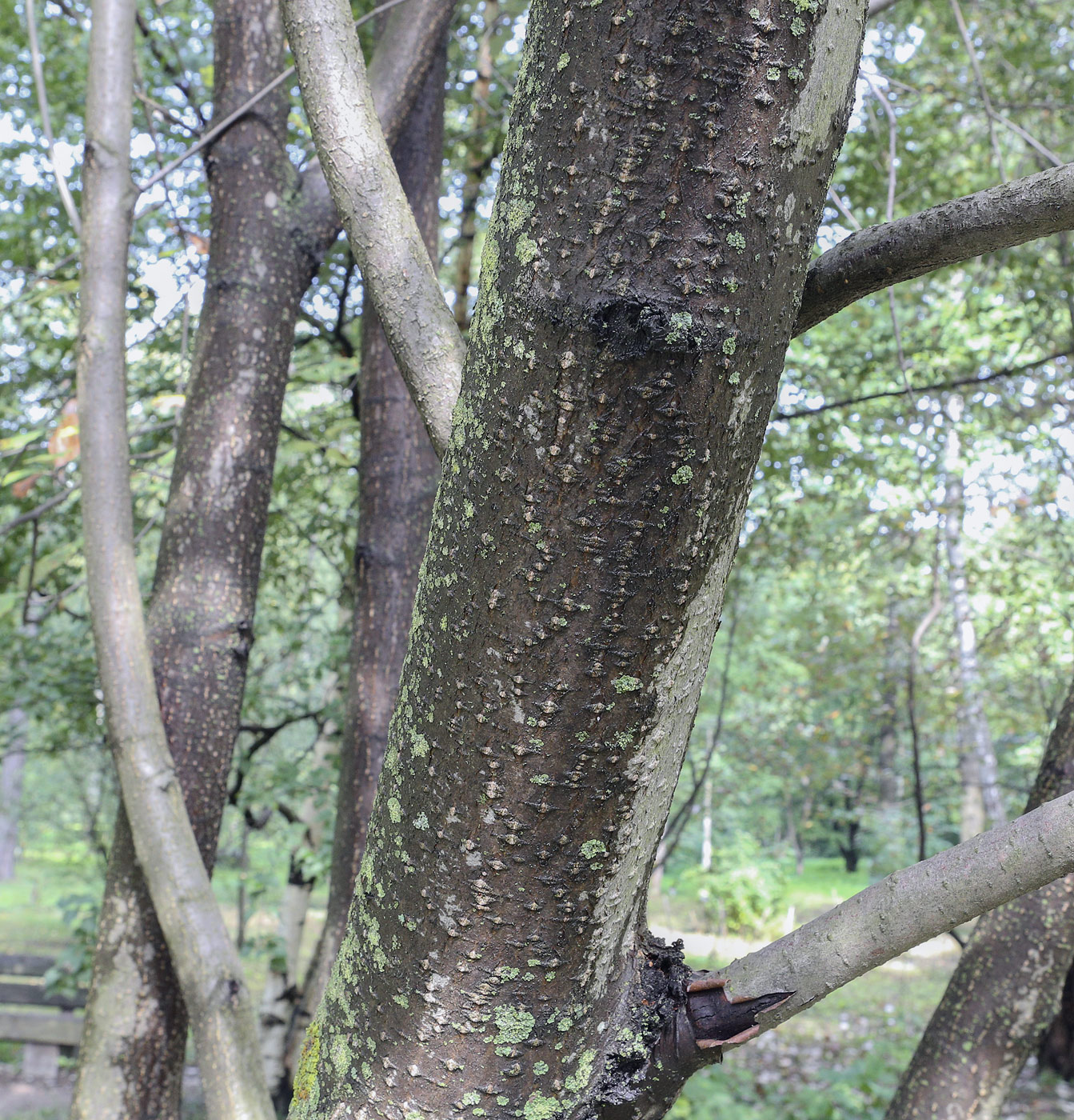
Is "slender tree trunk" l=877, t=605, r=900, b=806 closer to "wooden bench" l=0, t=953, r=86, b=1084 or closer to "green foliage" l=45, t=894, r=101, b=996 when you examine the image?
"green foliage" l=45, t=894, r=101, b=996

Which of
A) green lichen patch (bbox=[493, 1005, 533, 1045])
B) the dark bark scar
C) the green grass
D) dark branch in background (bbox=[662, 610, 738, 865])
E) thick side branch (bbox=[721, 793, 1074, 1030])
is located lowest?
green lichen patch (bbox=[493, 1005, 533, 1045])

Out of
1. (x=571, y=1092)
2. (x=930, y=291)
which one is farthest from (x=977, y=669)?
(x=571, y=1092)

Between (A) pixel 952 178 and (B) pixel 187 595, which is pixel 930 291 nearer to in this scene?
(A) pixel 952 178

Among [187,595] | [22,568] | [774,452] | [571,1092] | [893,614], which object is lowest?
[571,1092]

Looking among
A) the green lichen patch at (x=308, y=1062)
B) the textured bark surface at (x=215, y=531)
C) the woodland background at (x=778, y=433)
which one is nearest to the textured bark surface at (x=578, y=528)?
the green lichen patch at (x=308, y=1062)

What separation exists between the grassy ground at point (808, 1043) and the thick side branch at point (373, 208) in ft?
13.2

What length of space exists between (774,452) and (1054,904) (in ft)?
8.38

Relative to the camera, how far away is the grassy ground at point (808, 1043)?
4328 mm

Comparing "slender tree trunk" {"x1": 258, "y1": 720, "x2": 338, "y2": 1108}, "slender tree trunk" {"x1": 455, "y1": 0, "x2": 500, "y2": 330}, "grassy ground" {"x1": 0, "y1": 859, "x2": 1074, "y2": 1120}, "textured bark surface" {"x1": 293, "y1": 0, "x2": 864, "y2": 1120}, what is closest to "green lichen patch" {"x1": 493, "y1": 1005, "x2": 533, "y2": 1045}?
"textured bark surface" {"x1": 293, "y1": 0, "x2": 864, "y2": 1120}

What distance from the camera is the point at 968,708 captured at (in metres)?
8.00

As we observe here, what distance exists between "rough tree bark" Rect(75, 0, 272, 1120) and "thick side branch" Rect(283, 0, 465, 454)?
2.19 feet

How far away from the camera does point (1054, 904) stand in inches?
76.5

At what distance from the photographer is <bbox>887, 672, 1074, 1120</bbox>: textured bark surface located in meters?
1.92

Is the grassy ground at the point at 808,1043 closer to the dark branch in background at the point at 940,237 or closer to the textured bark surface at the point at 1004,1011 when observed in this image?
the textured bark surface at the point at 1004,1011
